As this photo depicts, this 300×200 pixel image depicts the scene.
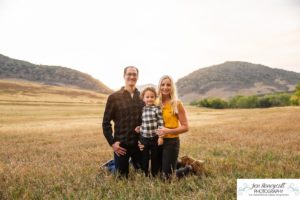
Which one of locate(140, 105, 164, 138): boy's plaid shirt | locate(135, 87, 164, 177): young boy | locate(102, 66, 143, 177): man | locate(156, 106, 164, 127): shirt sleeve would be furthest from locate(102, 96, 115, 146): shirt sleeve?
locate(156, 106, 164, 127): shirt sleeve

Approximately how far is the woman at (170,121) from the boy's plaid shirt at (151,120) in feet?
0.41

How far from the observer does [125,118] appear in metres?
7.11

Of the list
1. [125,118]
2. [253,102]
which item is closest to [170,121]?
[125,118]

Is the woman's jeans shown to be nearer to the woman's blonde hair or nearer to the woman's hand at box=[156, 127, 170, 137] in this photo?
the woman's hand at box=[156, 127, 170, 137]

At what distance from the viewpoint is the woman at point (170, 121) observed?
669cm

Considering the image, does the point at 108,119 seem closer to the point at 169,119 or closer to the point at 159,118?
the point at 159,118

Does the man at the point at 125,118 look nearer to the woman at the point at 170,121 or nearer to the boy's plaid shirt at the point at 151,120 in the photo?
the boy's plaid shirt at the point at 151,120

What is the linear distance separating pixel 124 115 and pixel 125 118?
68 mm

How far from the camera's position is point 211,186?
575 centimetres

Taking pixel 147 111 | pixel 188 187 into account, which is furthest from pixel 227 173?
pixel 147 111

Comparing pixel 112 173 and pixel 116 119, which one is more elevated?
pixel 116 119

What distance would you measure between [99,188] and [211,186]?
2055mm

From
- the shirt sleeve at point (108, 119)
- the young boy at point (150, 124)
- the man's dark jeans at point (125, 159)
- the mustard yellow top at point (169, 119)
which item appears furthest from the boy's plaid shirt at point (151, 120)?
the shirt sleeve at point (108, 119)

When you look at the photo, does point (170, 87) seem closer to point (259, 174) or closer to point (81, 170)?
point (259, 174)
